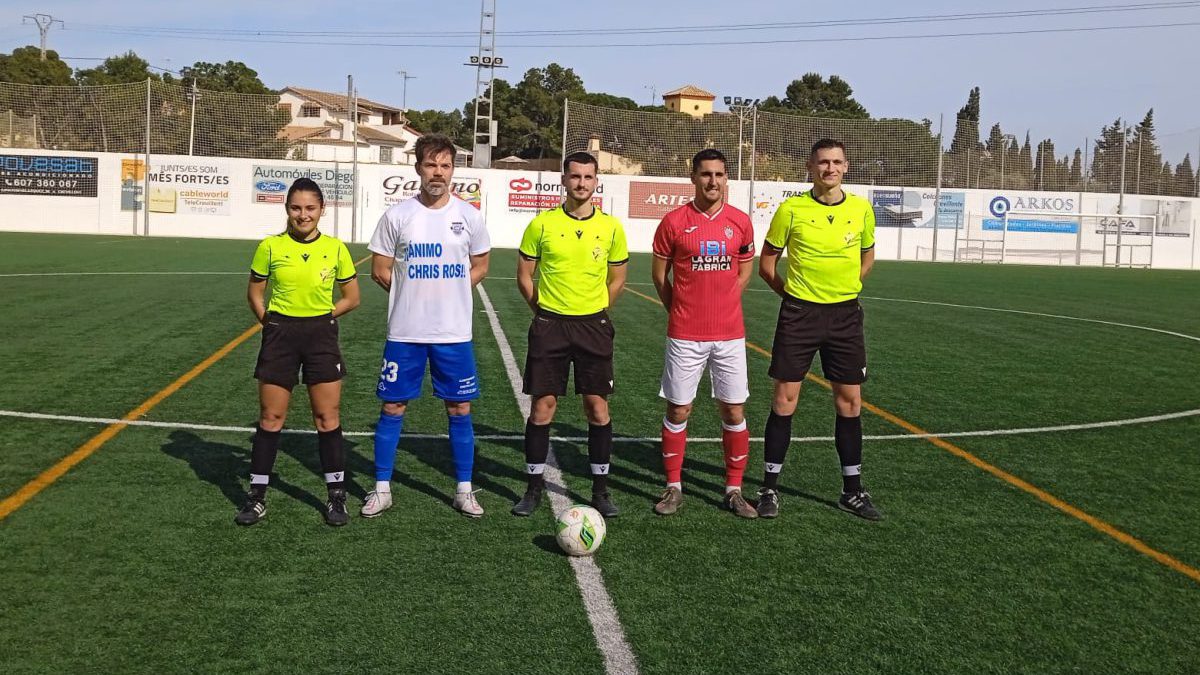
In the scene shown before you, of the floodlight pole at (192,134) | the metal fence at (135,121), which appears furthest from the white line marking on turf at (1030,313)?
the floodlight pole at (192,134)

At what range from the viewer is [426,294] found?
5539 millimetres

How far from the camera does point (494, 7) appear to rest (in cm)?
5259

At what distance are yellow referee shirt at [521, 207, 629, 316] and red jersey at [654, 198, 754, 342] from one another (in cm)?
35

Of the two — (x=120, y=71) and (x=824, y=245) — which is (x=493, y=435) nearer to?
(x=824, y=245)

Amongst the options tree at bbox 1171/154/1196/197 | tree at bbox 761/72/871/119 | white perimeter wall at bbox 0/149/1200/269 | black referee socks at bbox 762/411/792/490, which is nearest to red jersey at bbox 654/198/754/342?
black referee socks at bbox 762/411/792/490

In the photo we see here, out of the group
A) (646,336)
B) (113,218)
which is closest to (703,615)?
(646,336)

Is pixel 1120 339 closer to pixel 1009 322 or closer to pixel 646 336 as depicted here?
pixel 1009 322

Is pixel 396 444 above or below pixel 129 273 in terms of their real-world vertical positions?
below

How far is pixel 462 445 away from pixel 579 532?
1.08 metres

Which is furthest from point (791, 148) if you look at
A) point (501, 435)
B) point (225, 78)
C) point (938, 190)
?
point (225, 78)

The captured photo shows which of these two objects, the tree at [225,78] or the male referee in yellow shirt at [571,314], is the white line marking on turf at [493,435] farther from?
the tree at [225,78]

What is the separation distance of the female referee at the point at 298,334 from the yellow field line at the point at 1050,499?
3.95 metres

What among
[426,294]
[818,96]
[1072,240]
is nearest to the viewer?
[426,294]

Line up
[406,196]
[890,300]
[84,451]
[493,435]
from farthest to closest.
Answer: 1. [406,196]
2. [890,300]
3. [493,435]
4. [84,451]
